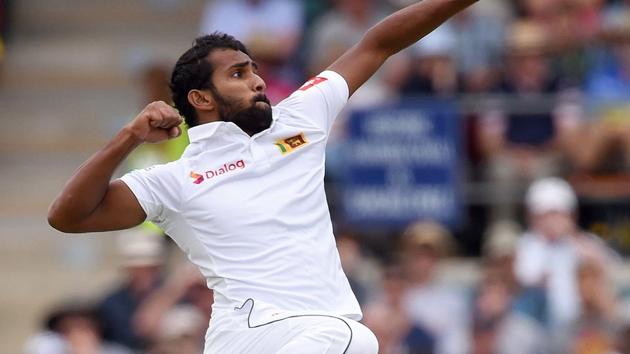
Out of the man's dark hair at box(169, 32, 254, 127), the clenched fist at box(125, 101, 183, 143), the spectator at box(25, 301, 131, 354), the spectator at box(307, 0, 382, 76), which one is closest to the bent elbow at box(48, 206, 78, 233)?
the clenched fist at box(125, 101, 183, 143)

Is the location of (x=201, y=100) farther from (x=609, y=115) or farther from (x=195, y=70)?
(x=609, y=115)

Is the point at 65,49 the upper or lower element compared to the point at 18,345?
upper

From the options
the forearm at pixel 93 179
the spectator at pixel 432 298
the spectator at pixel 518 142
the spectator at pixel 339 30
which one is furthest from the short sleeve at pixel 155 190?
the spectator at pixel 339 30

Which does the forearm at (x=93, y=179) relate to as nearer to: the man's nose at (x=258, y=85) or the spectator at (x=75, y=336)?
the man's nose at (x=258, y=85)

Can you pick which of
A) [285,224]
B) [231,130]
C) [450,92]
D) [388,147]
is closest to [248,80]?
[231,130]

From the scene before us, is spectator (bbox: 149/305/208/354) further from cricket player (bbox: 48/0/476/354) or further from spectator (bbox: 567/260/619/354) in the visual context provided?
cricket player (bbox: 48/0/476/354)

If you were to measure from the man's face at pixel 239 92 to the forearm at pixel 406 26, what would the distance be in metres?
0.59

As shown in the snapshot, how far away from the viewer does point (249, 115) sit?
6.07m

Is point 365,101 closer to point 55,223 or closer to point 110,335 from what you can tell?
point 110,335

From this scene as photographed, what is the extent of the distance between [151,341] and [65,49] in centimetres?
505

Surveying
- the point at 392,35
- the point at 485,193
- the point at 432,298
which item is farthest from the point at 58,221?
the point at 485,193

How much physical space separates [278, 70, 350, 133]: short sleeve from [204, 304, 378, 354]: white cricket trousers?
0.88 metres

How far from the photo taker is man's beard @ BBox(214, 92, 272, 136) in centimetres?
607

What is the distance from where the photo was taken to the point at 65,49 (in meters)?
15.0
